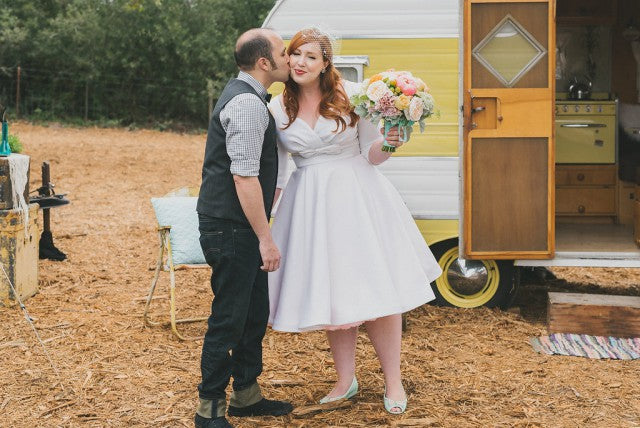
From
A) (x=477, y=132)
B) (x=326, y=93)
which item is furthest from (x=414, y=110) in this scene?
(x=477, y=132)

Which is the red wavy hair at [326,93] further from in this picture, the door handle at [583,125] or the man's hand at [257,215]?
the door handle at [583,125]

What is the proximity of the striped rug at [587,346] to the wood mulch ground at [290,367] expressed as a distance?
0.11 meters

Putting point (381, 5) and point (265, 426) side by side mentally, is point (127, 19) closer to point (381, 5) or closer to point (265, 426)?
point (381, 5)

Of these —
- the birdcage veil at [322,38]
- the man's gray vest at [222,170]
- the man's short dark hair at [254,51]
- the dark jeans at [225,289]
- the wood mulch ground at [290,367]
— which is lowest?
the wood mulch ground at [290,367]

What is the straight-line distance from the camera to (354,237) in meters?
3.88

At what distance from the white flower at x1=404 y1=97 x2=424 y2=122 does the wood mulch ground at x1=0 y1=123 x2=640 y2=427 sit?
56.0 inches

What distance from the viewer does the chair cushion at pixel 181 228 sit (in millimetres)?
5672

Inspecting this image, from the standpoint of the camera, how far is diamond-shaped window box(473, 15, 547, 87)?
5840mm

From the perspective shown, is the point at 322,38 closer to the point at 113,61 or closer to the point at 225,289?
the point at 225,289

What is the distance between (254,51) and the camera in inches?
146

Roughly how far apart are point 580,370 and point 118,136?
1687cm

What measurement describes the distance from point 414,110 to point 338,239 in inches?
26.5

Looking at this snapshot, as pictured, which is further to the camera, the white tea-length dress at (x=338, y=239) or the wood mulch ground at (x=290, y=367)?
the wood mulch ground at (x=290, y=367)

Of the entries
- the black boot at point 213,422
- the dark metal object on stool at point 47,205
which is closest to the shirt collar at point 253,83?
the black boot at point 213,422
